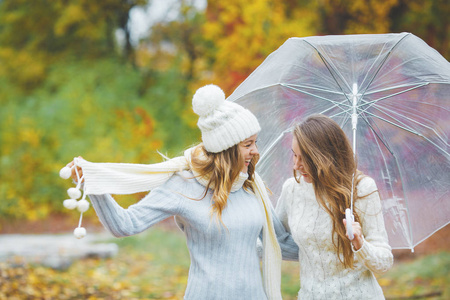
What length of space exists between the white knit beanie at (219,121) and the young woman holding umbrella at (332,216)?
0.97 feet

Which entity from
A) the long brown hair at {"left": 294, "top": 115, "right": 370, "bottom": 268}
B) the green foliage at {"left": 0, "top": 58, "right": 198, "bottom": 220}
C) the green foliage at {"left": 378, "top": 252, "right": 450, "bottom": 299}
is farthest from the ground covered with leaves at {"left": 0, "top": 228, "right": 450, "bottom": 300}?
the green foliage at {"left": 0, "top": 58, "right": 198, "bottom": 220}

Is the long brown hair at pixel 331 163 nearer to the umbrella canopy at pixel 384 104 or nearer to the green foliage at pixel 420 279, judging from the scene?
the umbrella canopy at pixel 384 104

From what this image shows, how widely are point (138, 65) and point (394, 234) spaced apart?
14.8 m

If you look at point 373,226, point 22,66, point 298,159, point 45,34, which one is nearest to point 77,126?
point 22,66

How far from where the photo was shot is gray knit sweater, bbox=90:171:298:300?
2.68 m

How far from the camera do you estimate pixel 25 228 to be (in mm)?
11266

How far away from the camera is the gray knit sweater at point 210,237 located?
268 cm

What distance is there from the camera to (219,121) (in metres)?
2.71

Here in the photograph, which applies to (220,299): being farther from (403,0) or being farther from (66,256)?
(403,0)

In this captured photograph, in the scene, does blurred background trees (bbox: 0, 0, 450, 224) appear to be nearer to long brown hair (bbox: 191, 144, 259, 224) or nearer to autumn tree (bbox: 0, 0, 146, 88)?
autumn tree (bbox: 0, 0, 146, 88)

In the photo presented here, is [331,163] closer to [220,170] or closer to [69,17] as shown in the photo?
[220,170]

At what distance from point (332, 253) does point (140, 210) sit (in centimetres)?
102

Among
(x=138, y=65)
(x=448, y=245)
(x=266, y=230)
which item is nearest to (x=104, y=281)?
(x=266, y=230)

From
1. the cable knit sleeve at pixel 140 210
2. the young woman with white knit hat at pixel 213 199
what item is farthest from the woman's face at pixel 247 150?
the cable knit sleeve at pixel 140 210
